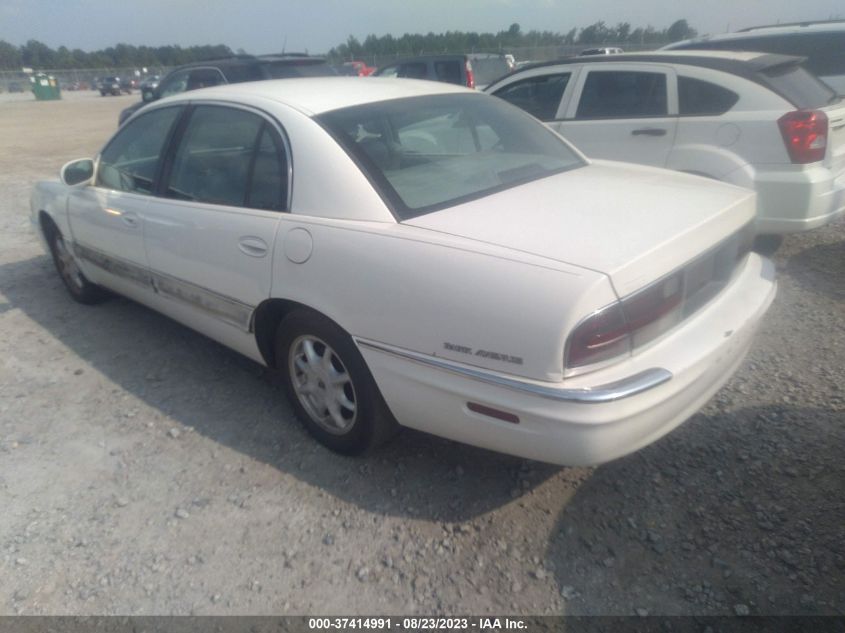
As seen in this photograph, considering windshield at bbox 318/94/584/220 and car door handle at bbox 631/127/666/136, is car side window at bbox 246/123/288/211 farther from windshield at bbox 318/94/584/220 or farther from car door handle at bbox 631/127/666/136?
car door handle at bbox 631/127/666/136

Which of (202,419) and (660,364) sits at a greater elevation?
(660,364)

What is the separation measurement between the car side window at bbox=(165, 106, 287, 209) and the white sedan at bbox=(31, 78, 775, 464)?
0.01 metres

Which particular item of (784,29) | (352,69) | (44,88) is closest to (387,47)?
(44,88)

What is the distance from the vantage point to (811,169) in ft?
15.6

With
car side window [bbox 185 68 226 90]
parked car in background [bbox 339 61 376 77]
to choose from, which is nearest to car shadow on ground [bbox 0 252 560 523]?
car side window [bbox 185 68 226 90]

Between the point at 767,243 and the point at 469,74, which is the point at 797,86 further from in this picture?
the point at 469,74

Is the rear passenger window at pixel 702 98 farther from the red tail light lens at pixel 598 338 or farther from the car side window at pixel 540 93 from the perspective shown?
the red tail light lens at pixel 598 338

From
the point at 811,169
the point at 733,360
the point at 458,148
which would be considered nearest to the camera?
the point at 733,360

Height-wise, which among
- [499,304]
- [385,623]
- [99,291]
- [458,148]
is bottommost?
[385,623]

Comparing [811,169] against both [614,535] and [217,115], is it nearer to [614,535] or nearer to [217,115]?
[614,535]

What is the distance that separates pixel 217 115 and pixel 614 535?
9.11 feet

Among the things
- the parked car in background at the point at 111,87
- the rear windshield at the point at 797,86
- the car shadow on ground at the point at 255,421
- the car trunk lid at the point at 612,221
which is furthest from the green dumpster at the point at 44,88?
the car trunk lid at the point at 612,221

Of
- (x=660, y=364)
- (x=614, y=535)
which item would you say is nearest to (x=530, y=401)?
(x=660, y=364)

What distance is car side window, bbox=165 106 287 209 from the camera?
10.1 feet
